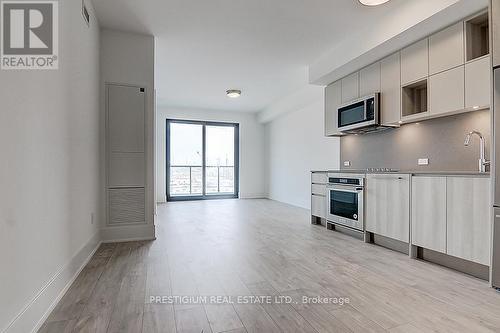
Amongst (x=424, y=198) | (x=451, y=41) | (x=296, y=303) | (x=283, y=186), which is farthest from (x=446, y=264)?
(x=283, y=186)

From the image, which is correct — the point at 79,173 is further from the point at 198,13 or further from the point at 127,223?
the point at 198,13

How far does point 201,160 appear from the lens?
880 cm

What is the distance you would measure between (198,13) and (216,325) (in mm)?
3226

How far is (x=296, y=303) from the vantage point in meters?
1.99

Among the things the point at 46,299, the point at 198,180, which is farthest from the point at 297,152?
the point at 46,299

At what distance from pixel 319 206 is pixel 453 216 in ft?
7.19

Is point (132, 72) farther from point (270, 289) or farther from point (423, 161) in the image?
point (423, 161)

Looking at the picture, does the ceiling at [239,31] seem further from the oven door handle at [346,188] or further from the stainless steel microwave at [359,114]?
the oven door handle at [346,188]

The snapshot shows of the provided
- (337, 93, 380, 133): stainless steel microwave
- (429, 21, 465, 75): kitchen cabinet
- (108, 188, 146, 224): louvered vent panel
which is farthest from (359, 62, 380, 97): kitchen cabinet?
(108, 188, 146, 224): louvered vent panel

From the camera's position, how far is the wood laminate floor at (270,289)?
1727mm

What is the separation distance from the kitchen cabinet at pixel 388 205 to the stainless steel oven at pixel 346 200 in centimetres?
11

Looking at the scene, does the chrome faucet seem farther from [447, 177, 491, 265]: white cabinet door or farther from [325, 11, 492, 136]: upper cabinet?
[447, 177, 491, 265]: white cabinet door

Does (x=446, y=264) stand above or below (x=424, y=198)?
below

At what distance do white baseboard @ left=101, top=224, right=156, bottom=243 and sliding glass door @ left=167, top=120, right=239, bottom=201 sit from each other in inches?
183
